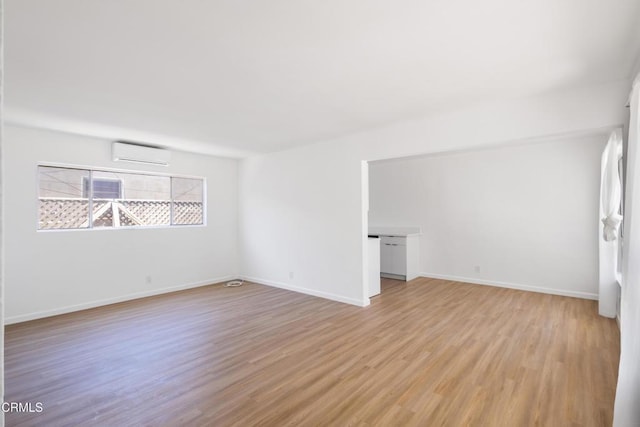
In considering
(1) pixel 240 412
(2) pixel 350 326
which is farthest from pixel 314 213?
(1) pixel 240 412

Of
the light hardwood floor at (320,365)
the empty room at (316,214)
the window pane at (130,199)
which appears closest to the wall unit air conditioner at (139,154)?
the empty room at (316,214)

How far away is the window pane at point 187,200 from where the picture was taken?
5.88 meters

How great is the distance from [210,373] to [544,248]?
5.32 meters

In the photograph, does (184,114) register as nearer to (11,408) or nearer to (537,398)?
(11,408)

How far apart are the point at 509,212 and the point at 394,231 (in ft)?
7.34

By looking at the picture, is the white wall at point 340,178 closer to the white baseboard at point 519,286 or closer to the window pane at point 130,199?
the window pane at point 130,199

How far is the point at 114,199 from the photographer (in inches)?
201

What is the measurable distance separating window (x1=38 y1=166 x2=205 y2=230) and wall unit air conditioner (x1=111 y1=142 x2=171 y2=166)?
1.31 ft

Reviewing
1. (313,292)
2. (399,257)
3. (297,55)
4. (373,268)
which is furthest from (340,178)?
(297,55)

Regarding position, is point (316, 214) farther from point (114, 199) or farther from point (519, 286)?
point (519, 286)

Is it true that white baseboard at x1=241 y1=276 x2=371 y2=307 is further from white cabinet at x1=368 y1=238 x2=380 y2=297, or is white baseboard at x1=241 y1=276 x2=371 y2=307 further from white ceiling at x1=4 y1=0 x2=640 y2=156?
white ceiling at x1=4 y1=0 x2=640 y2=156

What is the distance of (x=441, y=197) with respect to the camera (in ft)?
21.0

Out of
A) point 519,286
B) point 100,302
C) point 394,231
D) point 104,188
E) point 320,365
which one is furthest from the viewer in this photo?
point 394,231

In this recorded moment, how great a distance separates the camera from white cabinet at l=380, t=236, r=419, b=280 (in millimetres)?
6211
